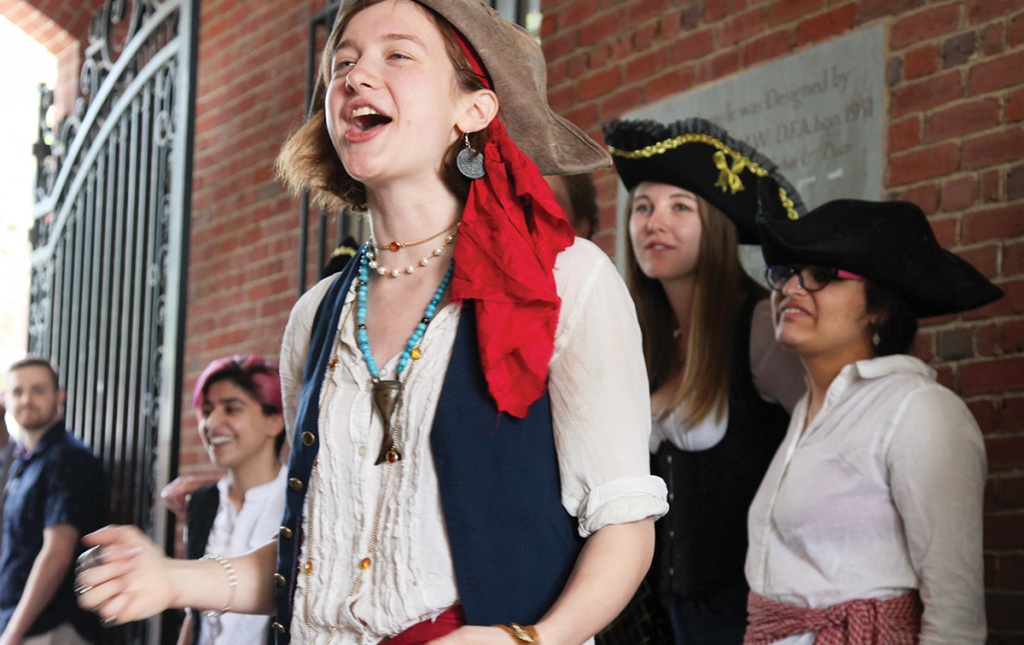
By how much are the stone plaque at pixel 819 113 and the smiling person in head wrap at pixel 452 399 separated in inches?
62.4

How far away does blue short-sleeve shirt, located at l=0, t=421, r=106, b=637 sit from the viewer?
15.6ft

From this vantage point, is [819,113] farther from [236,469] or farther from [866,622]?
[236,469]

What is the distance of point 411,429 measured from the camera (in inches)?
54.7

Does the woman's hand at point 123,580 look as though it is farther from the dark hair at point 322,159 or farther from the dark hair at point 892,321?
the dark hair at point 892,321

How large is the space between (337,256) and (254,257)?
2644mm

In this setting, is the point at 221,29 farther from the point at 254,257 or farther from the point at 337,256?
the point at 337,256

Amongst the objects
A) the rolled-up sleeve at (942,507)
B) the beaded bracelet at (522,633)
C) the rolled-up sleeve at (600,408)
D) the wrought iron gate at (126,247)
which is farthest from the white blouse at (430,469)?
the wrought iron gate at (126,247)

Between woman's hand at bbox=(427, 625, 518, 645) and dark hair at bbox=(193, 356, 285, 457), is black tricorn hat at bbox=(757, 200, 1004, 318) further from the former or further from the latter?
dark hair at bbox=(193, 356, 285, 457)

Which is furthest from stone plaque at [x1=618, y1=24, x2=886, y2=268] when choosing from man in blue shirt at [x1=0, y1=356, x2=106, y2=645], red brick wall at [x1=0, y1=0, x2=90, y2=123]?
red brick wall at [x1=0, y1=0, x2=90, y2=123]

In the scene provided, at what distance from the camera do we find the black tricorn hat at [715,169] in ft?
9.39

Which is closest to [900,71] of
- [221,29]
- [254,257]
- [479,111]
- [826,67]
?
[826,67]

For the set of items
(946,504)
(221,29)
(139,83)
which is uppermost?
(221,29)

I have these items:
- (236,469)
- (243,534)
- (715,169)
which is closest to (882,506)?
(715,169)

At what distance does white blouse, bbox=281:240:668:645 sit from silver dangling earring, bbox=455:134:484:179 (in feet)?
0.48
